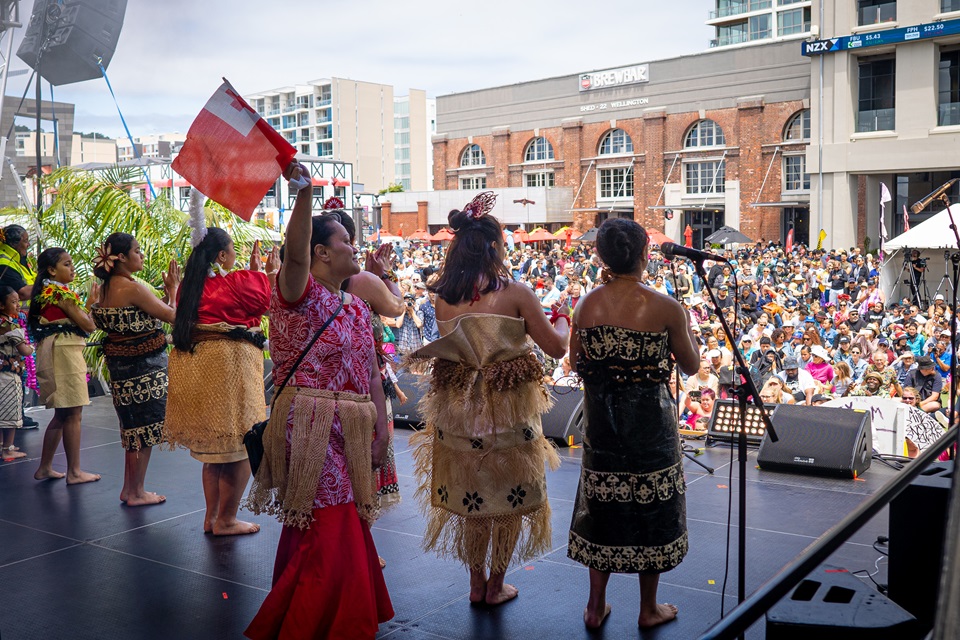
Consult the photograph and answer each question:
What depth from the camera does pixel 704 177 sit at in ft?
136

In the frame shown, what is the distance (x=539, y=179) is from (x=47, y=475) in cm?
4194

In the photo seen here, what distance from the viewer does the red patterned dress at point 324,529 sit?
3.44 meters

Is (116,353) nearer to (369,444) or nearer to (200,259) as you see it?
(200,259)

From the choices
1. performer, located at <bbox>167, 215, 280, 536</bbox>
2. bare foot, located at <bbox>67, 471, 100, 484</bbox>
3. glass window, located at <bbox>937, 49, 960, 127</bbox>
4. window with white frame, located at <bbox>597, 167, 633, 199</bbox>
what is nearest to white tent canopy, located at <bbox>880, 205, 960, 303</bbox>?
performer, located at <bbox>167, 215, 280, 536</bbox>

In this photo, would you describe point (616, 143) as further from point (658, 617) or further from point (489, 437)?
point (658, 617)

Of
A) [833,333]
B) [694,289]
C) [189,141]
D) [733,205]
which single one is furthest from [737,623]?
[733,205]

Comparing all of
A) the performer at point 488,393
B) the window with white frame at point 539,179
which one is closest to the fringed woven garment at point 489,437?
the performer at point 488,393

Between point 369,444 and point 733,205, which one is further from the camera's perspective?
point 733,205

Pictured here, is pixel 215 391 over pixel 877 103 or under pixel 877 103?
under

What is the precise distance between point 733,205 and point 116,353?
120 feet

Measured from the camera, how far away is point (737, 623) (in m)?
1.66

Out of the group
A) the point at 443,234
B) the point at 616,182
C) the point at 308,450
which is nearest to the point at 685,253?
the point at 308,450

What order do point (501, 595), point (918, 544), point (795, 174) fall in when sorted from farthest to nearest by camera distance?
1. point (795, 174)
2. point (501, 595)
3. point (918, 544)

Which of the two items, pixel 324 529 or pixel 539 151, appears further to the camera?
pixel 539 151
